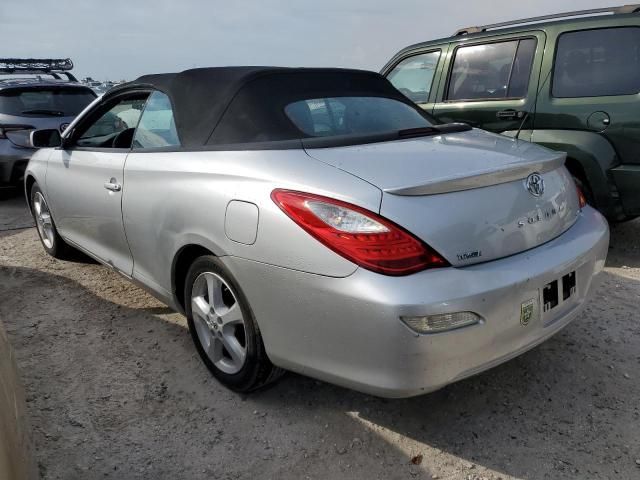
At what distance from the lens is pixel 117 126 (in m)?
4.65

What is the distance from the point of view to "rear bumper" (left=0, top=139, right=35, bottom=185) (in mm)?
6742

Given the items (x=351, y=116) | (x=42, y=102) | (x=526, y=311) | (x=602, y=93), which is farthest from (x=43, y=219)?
(x=602, y=93)

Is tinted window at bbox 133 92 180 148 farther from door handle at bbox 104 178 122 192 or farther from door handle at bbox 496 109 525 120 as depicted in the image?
door handle at bbox 496 109 525 120

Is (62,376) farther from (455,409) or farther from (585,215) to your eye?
(585,215)

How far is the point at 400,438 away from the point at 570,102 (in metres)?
3.09

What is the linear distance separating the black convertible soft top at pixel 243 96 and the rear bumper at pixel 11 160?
177 inches

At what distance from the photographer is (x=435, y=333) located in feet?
6.18

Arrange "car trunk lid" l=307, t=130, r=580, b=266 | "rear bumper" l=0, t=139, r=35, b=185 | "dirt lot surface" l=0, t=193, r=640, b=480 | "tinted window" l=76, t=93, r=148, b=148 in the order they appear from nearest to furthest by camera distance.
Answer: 1. "car trunk lid" l=307, t=130, r=580, b=266
2. "dirt lot surface" l=0, t=193, r=640, b=480
3. "tinted window" l=76, t=93, r=148, b=148
4. "rear bumper" l=0, t=139, r=35, b=185

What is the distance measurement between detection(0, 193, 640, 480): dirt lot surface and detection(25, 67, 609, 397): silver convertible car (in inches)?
10.0

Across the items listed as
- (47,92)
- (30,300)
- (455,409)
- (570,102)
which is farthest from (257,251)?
(47,92)

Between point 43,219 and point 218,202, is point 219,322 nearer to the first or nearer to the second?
point 218,202

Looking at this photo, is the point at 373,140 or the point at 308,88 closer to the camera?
the point at 373,140

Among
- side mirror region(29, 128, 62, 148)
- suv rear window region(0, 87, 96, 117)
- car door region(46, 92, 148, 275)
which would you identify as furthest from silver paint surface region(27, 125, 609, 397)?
suv rear window region(0, 87, 96, 117)

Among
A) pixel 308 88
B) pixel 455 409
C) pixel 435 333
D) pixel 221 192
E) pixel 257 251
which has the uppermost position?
pixel 308 88
